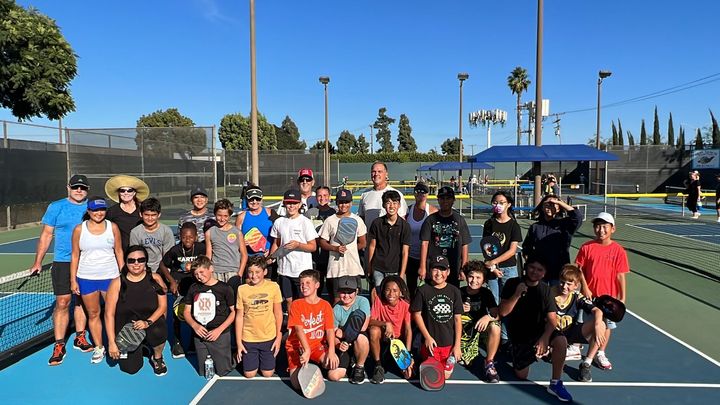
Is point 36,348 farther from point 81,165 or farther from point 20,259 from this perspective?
point 81,165

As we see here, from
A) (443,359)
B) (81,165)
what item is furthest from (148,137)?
(443,359)

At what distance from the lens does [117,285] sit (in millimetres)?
4887

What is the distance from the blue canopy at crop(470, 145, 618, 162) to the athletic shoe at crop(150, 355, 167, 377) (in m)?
11.6

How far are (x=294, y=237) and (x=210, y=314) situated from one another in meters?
1.19

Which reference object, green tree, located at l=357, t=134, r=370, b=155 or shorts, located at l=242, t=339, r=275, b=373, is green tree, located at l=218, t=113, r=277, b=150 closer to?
green tree, located at l=357, t=134, r=370, b=155

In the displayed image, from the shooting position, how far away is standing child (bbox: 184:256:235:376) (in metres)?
Answer: 4.61

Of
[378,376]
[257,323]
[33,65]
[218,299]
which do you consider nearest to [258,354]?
[257,323]

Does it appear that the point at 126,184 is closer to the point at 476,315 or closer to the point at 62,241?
the point at 62,241

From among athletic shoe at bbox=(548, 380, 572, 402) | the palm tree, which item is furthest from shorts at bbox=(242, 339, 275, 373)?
the palm tree

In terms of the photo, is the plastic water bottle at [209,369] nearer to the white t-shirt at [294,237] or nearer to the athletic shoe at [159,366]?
the athletic shoe at [159,366]

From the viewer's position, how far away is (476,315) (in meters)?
4.78

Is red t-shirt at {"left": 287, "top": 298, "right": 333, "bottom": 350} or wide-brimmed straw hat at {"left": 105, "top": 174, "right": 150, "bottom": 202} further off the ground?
wide-brimmed straw hat at {"left": 105, "top": 174, "right": 150, "bottom": 202}

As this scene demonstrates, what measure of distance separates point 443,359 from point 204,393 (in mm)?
2280

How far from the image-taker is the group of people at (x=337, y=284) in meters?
4.50
